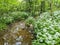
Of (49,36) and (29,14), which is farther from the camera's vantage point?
(29,14)

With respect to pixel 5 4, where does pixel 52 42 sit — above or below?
below

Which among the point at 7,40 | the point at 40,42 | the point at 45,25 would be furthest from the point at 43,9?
the point at 40,42

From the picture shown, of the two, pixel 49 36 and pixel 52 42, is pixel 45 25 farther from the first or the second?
pixel 52 42

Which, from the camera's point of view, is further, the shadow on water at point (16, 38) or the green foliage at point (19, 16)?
the green foliage at point (19, 16)

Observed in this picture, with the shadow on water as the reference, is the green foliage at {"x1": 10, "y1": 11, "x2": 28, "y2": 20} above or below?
above

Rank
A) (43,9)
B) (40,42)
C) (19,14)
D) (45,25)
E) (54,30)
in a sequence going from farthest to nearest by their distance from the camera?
(43,9)
(19,14)
(45,25)
(54,30)
(40,42)

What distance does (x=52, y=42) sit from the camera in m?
A: 9.86

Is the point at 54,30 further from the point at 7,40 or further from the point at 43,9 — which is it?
the point at 43,9

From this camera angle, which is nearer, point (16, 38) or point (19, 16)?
point (16, 38)

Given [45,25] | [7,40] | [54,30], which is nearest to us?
[54,30]

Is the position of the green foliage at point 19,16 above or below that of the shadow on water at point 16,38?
above

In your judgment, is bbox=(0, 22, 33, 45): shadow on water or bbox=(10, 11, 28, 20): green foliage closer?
bbox=(0, 22, 33, 45): shadow on water

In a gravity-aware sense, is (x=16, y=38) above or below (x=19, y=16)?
below

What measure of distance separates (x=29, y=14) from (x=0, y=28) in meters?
7.11
